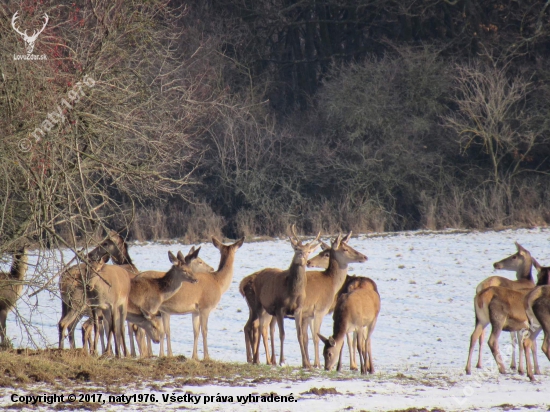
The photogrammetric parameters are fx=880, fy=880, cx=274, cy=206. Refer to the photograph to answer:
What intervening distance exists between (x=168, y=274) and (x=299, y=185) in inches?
715

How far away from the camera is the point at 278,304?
11938 mm

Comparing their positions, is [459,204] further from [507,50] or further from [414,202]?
[507,50]

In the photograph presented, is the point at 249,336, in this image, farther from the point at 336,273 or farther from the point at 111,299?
the point at 111,299

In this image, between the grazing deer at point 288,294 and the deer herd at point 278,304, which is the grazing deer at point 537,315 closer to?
the deer herd at point 278,304

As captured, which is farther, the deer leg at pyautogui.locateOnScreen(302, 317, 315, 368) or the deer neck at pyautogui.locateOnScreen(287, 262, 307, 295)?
the deer neck at pyautogui.locateOnScreen(287, 262, 307, 295)

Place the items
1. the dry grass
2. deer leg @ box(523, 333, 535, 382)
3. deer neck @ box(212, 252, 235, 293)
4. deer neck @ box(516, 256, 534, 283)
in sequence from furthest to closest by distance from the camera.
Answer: deer neck @ box(516, 256, 534, 283) → deer neck @ box(212, 252, 235, 293) → deer leg @ box(523, 333, 535, 382) → the dry grass

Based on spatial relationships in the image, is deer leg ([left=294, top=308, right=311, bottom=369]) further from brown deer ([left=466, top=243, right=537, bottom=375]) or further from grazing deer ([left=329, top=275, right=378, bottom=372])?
brown deer ([left=466, top=243, right=537, bottom=375])

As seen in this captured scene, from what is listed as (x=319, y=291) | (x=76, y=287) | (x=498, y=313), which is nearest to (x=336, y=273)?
(x=319, y=291)

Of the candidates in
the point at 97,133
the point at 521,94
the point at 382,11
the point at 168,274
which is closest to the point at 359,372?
the point at 168,274

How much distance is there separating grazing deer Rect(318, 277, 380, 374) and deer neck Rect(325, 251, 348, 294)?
0.84m

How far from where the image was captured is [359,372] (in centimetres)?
1112

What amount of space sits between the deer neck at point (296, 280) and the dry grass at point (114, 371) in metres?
1.89

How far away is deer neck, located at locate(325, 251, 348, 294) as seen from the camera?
12.8 meters

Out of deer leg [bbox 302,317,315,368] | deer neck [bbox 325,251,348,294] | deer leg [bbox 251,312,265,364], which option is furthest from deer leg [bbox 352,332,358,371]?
deer leg [bbox 251,312,265,364]
